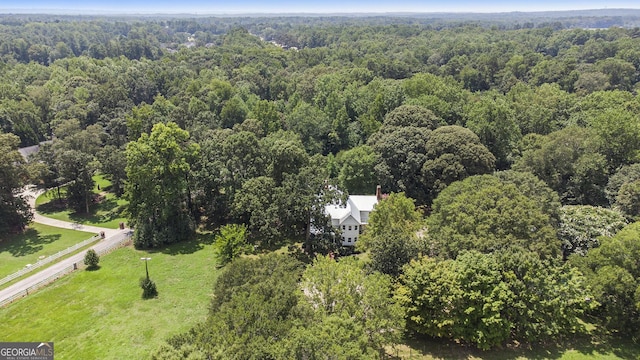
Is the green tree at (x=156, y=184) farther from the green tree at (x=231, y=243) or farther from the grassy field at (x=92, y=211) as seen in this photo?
the green tree at (x=231, y=243)

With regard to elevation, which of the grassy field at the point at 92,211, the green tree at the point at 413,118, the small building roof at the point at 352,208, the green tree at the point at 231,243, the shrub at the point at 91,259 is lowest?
the grassy field at the point at 92,211

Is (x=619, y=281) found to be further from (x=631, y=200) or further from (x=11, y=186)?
(x=11, y=186)

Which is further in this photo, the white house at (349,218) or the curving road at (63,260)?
the white house at (349,218)

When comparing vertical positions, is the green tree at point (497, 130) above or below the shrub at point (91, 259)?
above

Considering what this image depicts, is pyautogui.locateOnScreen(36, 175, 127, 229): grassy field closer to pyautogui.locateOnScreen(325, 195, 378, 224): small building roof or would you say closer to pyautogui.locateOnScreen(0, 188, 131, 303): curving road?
pyautogui.locateOnScreen(0, 188, 131, 303): curving road

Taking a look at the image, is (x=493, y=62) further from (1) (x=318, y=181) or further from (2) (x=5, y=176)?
(2) (x=5, y=176)

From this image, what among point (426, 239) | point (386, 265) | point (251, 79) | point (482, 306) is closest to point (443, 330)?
point (482, 306)

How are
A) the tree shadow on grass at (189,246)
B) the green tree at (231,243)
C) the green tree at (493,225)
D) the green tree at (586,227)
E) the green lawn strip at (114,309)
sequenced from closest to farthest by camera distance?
the green lawn strip at (114,309) → the green tree at (493,225) → the green tree at (586,227) → the green tree at (231,243) → the tree shadow on grass at (189,246)

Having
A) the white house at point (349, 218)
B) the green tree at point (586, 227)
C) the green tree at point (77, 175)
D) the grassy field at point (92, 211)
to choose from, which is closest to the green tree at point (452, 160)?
the white house at point (349, 218)
